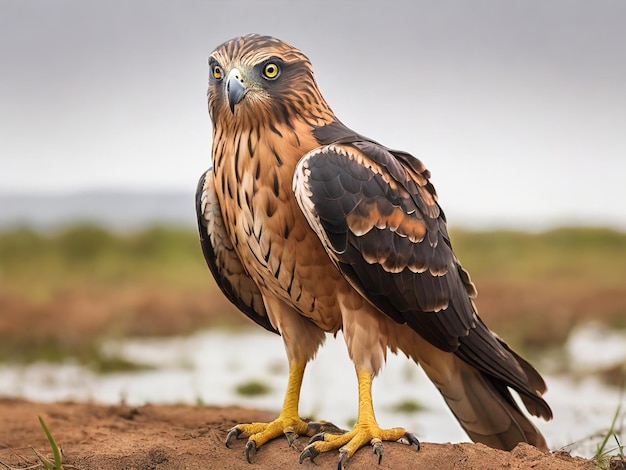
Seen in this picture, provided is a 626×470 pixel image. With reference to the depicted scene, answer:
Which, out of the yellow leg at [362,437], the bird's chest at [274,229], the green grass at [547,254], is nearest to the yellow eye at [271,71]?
the bird's chest at [274,229]

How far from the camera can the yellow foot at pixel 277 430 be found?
3.42 m

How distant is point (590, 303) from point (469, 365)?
608 cm

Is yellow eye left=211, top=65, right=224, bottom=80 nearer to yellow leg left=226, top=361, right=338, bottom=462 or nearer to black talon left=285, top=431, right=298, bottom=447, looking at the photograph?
yellow leg left=226, top=361, right=338, bottom=462

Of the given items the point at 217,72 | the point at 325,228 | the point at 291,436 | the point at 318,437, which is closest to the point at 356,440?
the point at 318,437

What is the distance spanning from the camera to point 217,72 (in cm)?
325

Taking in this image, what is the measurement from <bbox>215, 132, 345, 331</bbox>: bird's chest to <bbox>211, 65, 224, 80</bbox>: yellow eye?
1.14ft

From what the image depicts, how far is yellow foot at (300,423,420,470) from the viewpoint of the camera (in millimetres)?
3146

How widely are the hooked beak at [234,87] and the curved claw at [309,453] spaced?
60.7 inches

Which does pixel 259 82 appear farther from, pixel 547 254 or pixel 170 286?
pixel 547 254

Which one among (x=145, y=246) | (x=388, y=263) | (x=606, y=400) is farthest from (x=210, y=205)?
(x=145, y=246)

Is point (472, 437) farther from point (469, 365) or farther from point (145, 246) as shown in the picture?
point (145, 246)

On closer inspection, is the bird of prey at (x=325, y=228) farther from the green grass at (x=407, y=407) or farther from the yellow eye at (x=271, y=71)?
the green grass at (x=407, y=407)

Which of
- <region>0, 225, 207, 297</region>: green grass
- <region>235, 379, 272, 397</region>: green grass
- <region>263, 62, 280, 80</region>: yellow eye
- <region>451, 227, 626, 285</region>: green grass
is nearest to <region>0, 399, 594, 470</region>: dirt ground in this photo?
<region>263, 62, 280, 80</region>: yellow eye

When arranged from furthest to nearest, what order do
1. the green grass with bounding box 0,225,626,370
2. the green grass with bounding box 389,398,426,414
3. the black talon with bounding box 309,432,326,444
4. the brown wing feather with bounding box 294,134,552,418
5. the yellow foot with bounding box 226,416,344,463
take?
1. the green grass with bounding box 0,225,626,370
2. the green grass with bounding box 389,398,426,414
3. the yellow foot with bounding box 226,416,344,463
4. the black talon with bounding box 309,432,326,444
5. the brown wing feather with bounding box 294,134,552,418
